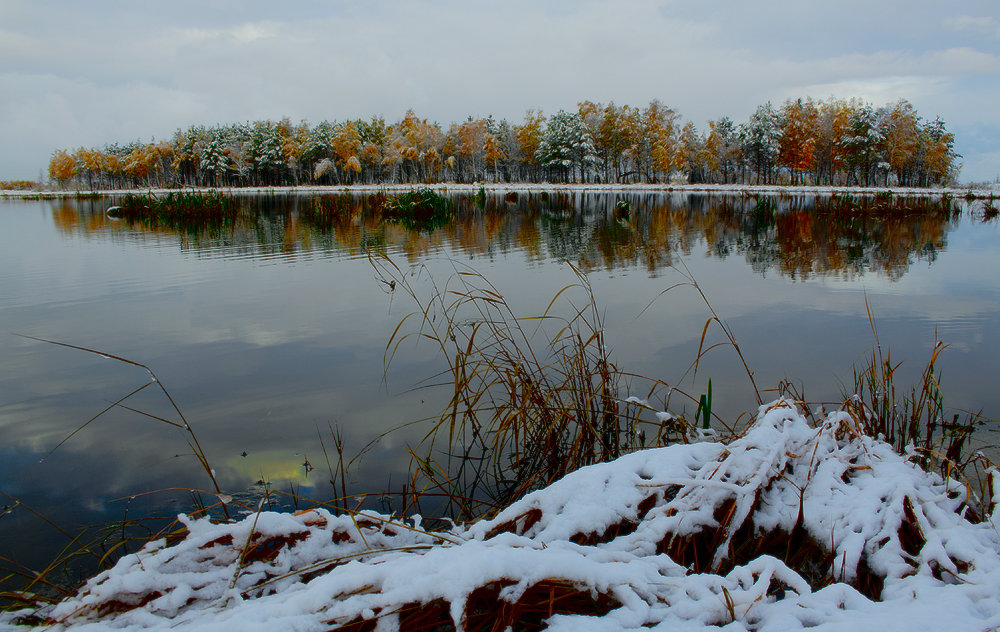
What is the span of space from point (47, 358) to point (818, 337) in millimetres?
7081

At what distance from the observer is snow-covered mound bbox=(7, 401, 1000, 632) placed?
1.22 m

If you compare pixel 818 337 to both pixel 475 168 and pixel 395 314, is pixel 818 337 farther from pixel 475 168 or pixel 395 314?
pixel 475 168

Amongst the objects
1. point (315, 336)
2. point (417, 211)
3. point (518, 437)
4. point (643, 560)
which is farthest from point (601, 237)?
point (643, 560)

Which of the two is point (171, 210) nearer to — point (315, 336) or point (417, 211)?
point (417, 211)

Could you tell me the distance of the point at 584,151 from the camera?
65.7m

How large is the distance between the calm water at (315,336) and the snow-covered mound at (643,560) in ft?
4.23

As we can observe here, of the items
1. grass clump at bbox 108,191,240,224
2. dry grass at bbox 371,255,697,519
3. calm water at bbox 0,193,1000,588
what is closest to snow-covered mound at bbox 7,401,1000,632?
dry grass at bbox 371,255,697,519

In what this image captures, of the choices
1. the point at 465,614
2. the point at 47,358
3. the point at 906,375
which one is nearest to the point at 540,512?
the point at 465,614

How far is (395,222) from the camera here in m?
16.9

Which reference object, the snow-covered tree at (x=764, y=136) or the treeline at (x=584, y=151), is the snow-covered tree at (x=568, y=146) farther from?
the snow-covered tree at (x=764, y=136)

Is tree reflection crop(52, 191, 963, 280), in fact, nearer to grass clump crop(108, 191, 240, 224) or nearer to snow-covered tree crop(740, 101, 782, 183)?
grass clump crop(108, 191, 240, 224)

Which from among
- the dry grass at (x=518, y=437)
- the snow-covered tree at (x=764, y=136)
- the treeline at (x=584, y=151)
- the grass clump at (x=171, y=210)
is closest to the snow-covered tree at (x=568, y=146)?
the treeline at (x=584, y=151)

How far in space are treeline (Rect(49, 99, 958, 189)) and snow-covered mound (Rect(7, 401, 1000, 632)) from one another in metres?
62.1

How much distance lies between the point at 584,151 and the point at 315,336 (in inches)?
2542
